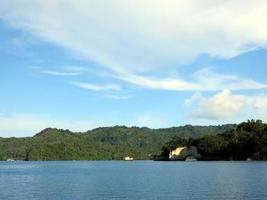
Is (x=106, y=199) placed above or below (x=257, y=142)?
below

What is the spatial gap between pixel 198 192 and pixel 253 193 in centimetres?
721

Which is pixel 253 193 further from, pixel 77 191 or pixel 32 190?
pixel 32 190

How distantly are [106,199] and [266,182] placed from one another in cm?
3045

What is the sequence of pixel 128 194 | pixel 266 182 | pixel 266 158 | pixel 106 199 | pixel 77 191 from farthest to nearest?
pixel 266 158 → pixel 266 182 → pixel 77 191 → pixel 128 194 → pixel 106 199

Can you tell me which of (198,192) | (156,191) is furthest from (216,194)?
(156,191)

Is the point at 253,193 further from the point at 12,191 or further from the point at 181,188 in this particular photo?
the point at 12,191

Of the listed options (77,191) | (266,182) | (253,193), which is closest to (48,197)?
(77,191)

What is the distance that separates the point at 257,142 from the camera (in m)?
200

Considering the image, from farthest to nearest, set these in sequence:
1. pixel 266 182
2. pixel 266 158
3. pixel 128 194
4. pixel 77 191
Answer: pixel 266 158
pixel 266 182
pixel 77 191
pixel 128 194

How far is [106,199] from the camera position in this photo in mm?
58812

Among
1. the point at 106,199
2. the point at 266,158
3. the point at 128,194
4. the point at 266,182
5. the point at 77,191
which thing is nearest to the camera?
the point at 106,199

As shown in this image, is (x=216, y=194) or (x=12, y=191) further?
(x=12, y=191)

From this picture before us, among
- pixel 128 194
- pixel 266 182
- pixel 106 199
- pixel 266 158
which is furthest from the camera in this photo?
pixel 266 158

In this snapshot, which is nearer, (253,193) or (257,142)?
(253,193)
